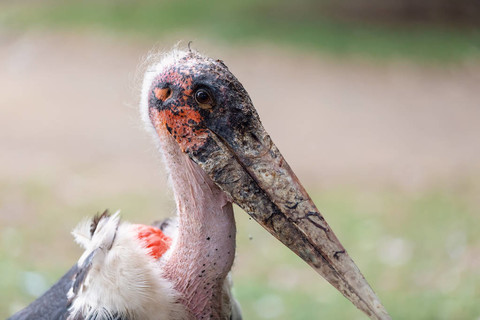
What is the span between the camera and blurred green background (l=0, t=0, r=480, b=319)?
17.9 ft

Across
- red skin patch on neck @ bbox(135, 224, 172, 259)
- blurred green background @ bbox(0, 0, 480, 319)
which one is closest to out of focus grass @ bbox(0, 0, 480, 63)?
blurred green background @ bbox(0, 0, 480, 319)

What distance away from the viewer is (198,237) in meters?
2.58

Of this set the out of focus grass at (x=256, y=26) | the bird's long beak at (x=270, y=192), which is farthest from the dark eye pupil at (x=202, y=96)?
the out of focus grass at (x=256, y=26)

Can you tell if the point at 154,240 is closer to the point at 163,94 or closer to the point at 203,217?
the point at 203,217

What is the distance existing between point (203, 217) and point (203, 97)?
1.59 feet

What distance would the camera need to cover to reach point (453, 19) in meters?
12.8

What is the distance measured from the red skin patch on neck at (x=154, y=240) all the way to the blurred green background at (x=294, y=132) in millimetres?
189

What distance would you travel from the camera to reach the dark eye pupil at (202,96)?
244cm

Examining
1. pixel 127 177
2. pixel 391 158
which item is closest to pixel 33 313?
pixel 127 177

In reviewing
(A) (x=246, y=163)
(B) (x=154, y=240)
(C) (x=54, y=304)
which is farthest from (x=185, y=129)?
(C) (x=54, y=304)

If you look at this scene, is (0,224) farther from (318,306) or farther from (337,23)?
(337,23)

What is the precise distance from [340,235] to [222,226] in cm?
371

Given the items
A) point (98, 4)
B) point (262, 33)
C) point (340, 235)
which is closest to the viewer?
point (340, 235)

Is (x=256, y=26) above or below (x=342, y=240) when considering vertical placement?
above
